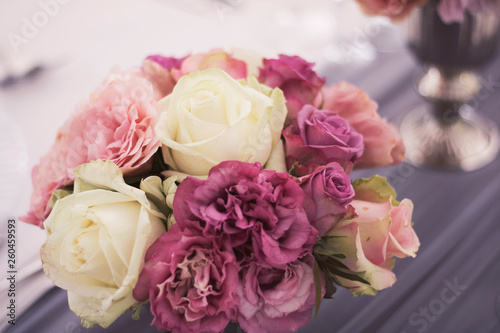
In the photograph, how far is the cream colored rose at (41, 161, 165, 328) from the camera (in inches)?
13.2

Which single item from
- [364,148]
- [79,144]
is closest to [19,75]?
[79,144]

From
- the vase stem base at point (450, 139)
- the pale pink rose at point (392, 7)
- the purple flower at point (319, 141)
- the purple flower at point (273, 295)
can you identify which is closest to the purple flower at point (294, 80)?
the purple flower at point (319, 141)

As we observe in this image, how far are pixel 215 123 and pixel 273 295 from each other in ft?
0.42

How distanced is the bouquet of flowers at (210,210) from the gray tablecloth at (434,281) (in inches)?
5.4

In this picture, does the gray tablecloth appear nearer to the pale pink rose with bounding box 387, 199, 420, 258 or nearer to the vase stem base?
the vase stem base

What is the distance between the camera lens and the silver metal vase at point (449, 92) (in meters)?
0.69

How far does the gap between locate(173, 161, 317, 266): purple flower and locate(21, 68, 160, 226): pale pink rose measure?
54mm

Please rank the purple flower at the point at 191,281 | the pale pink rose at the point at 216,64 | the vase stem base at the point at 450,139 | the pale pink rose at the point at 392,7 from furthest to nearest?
the vase stem base at the point at 450,139 → the pale pink rose at the point at 392,7 → the pale pink rose at the point at 216,64 → the purple flower at the point at 191,281

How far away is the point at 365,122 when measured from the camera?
44cm

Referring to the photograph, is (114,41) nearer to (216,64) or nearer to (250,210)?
(216,64)

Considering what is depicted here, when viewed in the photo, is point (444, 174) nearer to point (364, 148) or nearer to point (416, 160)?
point (416, 160)

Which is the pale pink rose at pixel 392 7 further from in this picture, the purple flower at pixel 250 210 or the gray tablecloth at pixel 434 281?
the purple flower at pixel 250 210

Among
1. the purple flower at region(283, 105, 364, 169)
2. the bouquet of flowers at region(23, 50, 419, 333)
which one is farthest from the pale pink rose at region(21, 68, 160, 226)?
the purple flower at region(283, 105, 364, 169)

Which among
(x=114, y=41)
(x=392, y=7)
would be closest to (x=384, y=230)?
(x=392, y=7)
